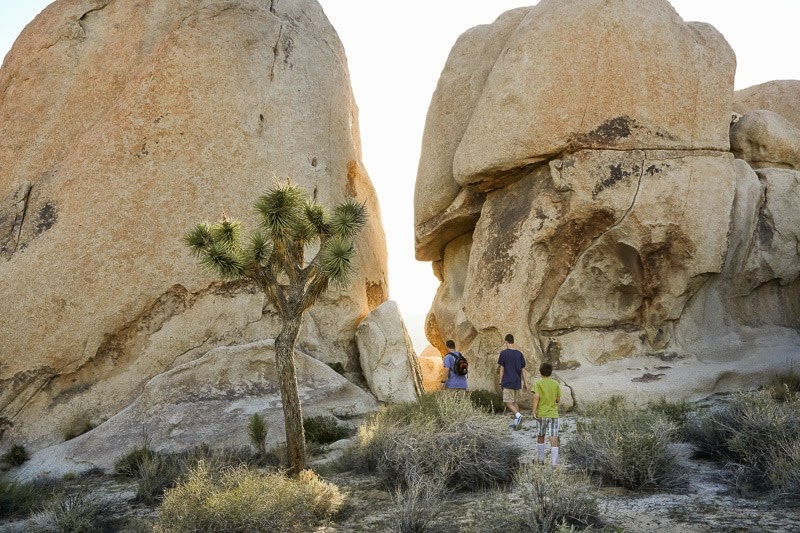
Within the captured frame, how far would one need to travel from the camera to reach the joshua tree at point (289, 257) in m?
8.84

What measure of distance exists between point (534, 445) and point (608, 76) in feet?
23.2

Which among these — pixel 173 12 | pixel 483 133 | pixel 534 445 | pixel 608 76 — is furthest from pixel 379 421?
pixel 173 12

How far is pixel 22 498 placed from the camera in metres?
8.92

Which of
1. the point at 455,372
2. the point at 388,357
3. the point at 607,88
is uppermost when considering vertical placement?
the point at 607,88

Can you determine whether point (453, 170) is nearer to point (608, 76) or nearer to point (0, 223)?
point (608, 76)

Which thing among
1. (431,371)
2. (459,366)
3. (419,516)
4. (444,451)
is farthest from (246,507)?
(431,371)

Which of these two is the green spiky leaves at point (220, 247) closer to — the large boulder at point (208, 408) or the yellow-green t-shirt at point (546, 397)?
the large boulder at point (208, 408)

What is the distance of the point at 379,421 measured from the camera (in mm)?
10000

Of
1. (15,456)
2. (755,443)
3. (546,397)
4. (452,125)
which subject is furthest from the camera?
(452,125)

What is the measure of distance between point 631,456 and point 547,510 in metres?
1.91

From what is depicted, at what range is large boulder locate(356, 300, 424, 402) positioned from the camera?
13.8 m

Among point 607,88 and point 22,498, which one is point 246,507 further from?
point 607,88

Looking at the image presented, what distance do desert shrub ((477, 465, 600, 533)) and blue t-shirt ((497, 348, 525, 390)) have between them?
16.1 ft

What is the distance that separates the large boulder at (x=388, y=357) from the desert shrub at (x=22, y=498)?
5.91 metres
